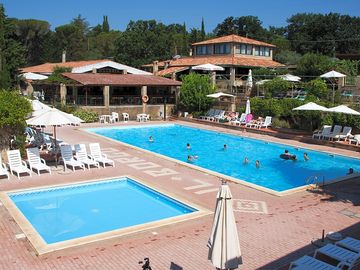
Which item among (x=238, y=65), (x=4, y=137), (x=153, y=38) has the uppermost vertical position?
(x=153, y=38)

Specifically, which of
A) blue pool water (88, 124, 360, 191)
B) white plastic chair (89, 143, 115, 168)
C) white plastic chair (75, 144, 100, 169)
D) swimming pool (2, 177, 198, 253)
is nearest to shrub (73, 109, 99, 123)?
blue pool water (88, 124, 360, 191)

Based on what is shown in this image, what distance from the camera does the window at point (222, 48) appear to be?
48344 millimetres

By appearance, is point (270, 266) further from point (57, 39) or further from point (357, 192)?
point (57, 39)

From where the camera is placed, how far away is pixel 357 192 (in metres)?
13.4

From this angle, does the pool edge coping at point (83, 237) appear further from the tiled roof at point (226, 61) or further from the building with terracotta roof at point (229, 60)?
the tiled roof at point (226, 61)

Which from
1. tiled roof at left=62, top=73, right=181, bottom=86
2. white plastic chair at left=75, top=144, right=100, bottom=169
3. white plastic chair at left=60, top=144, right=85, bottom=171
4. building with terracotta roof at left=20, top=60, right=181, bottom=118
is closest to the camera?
white plastic chair at left=60, top=144, right=85, bottom=171

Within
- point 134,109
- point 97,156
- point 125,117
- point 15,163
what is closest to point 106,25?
point 134,109

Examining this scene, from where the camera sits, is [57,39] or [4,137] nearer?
[4,137]

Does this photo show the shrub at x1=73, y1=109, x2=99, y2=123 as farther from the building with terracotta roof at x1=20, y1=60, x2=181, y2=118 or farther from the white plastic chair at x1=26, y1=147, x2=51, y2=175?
the white plastic chair at x1=26, y1=147, x2=51, y2=175

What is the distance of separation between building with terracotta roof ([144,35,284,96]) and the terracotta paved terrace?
27426 millimetres

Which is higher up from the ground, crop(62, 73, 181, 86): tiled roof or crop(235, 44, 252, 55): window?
crop(235, 44, 252, 55): window

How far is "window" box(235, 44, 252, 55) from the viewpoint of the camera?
48.1m

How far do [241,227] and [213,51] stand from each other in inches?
1671

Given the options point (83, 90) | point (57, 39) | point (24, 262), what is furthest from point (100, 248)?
point (57, 39)
